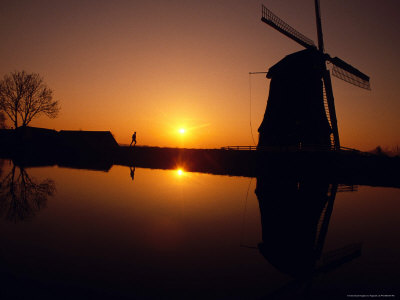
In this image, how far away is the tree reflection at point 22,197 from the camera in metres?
6.39

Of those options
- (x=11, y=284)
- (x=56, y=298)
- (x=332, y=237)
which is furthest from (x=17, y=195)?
(x=332, y=237)

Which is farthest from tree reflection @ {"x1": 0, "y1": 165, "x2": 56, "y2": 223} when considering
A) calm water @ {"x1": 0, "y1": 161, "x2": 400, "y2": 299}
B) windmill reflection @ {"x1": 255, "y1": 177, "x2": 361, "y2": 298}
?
windmill reflection @ {"x1": 255, "y1": 177, "x2": 361, "y2": 298}

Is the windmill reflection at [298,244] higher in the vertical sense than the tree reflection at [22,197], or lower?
lower

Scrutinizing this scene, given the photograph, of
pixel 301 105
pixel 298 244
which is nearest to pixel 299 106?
pixel 301 105

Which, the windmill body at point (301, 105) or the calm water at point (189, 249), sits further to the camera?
the windmill body at point (301, 105)

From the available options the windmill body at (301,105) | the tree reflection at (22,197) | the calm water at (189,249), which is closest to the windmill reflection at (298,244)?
the calm water at (189,249)

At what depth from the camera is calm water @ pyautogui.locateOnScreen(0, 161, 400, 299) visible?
345 centimetres

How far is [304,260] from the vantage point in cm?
467

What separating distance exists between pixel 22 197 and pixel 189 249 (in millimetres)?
7011

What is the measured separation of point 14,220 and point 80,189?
4490 millimetres

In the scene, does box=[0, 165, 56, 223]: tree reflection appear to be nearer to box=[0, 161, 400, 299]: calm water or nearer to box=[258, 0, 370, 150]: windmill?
box=[0, 161, 400, 299]: calm water

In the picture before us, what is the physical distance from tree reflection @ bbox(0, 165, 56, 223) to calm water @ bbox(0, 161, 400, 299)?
47mm

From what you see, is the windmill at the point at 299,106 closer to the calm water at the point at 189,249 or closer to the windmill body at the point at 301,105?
the windmill body at the point at 301,105

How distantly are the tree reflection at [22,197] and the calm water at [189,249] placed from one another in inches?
1.9
